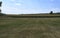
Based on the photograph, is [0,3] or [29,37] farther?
[0,3]

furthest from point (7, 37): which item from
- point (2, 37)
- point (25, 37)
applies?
point (25, 37)

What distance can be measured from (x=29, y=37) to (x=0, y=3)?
43814 mm

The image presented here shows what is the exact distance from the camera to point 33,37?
10.8m

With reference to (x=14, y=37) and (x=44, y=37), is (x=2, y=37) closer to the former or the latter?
(x=14, y=37)

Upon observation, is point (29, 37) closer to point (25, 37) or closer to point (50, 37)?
point (25, 37)

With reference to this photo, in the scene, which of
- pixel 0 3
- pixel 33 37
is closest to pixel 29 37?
pixel 33 37

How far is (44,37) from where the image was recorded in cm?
1106

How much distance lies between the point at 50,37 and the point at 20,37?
1793 mm

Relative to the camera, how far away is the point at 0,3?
53438 mm

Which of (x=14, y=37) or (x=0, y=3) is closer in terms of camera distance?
(x=14, y=37)

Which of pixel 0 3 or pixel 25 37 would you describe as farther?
pixel 0 3

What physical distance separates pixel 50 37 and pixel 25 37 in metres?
1.51

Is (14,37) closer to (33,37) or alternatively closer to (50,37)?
(33,37)

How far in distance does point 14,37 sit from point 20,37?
0.35m
